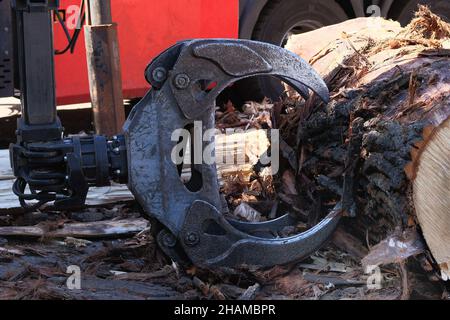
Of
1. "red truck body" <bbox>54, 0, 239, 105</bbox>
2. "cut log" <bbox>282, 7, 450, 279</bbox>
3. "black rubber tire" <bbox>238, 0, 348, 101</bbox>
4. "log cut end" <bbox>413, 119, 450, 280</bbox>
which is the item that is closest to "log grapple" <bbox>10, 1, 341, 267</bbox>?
"cut log" <bbox>282, 7, 450, 279</bbox>

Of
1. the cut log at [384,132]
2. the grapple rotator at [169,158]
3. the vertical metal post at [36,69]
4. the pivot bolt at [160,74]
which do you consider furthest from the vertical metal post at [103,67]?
the pivot bolt at [160,74]

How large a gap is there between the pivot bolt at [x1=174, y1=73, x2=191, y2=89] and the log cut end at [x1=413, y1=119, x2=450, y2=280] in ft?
3.52

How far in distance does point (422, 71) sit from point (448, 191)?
692mm

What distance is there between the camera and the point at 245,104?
7203 mm

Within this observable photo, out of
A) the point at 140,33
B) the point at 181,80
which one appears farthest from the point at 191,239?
the point at 140,33

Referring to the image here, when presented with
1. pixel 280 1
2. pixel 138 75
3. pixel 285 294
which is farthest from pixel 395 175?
pixel 280 1

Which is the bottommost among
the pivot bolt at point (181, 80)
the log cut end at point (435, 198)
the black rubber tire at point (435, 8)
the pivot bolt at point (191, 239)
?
the pivot bolt at point (191, 239)

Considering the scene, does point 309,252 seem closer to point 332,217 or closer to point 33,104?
point 332,217

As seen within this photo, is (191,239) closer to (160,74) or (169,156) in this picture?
(169,156)

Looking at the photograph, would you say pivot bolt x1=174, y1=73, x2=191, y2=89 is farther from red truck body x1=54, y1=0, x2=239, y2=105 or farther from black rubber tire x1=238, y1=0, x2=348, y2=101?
black rubber tire x1=238, y1=0, x2=348, y2=101

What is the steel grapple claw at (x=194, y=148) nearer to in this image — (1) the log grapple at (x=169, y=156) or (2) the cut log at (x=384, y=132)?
(1) the log grapple at (x=169, y=156)

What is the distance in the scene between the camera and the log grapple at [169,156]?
11.3 ft

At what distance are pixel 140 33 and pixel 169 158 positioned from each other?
322 cm

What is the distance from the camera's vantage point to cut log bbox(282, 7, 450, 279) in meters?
3.26
